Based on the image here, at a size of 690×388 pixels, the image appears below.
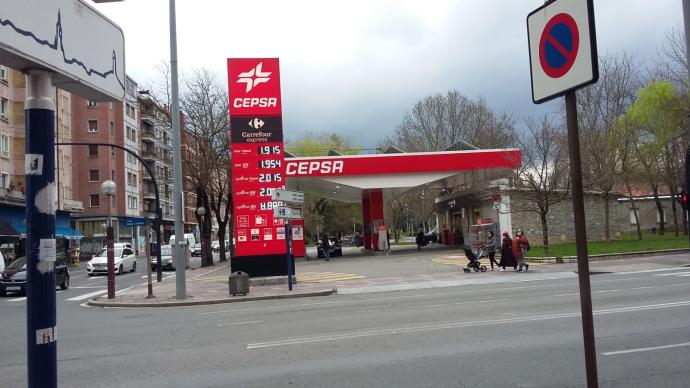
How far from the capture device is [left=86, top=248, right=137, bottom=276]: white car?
126 ft

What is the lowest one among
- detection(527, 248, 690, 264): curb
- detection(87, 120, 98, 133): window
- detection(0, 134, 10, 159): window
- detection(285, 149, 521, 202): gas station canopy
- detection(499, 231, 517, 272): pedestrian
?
detection(527, 248, 690, 264): curb

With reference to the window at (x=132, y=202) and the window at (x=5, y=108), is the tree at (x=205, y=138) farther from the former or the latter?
the window at (x=132, y=202)

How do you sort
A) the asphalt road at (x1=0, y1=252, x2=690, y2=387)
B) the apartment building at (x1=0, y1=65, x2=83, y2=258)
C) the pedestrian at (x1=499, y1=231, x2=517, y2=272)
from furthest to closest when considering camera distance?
the apartment building at (x1=0, y1=65, x2=83, y2=258), the pedestrian at (x1=499, y1=231, x2=517, y2=272), the asphalt road at (x1=0, y1=252, x2=690, y2=387)

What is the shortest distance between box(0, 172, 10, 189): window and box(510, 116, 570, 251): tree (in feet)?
126

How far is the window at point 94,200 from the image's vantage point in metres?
71.8

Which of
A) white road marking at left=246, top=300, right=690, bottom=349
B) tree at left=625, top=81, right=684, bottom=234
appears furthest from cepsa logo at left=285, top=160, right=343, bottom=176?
white road marking at left=246, top=300, right=690, bottom=349

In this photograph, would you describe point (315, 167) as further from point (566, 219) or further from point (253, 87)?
point (566, 219)

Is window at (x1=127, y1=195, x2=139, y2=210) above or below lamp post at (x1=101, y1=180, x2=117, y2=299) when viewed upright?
above

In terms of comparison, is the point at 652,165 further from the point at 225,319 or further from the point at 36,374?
the point at 36,374

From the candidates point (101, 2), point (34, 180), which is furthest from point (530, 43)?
point (34, 180)

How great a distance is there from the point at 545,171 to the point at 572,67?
30.2 metres

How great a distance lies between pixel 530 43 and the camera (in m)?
4.11

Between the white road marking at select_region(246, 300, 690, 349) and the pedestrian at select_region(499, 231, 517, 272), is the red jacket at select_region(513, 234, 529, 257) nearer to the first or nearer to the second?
the pedestrian at select_region(499, 231, 517, 272)

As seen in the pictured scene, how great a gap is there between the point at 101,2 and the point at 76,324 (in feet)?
40.8
